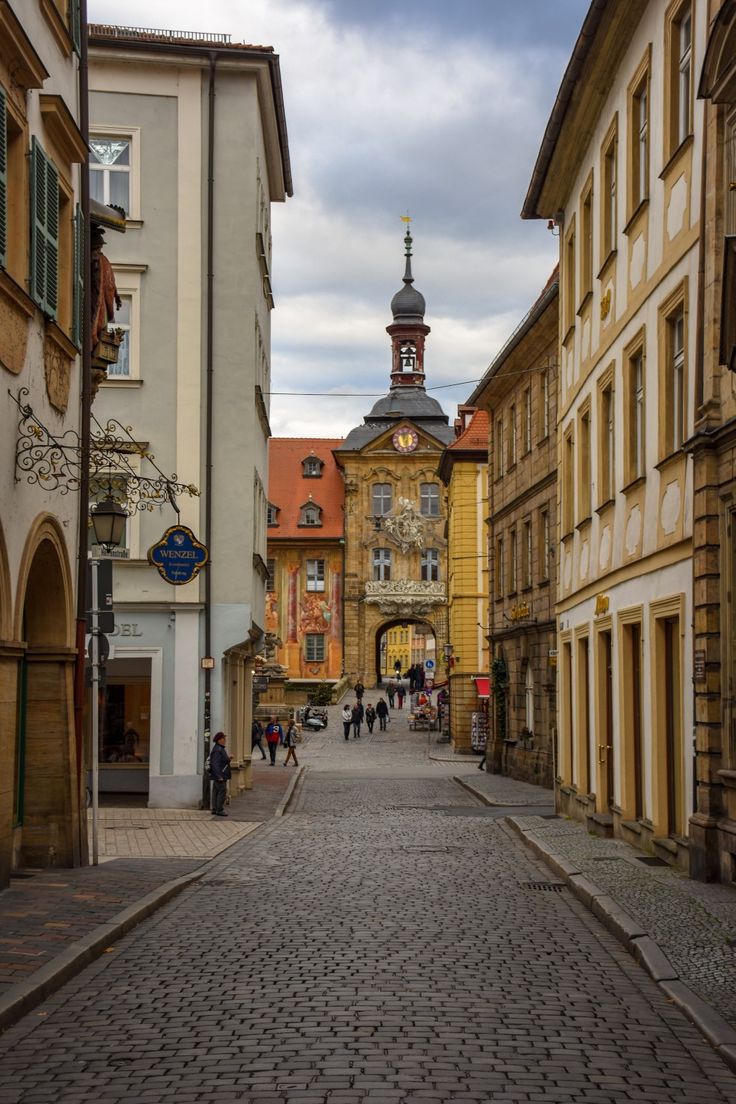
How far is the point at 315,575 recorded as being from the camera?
306 ft

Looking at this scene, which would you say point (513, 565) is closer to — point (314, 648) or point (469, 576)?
point (469, 576)

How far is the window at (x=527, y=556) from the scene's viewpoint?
126ft

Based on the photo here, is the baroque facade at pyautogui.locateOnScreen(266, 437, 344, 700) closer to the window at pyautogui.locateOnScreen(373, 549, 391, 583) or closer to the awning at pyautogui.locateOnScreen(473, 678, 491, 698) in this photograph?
the window at pyautogui.locateOnScreen(373, 549, 391, 583)

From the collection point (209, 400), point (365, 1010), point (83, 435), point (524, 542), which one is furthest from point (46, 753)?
point (524, 542)

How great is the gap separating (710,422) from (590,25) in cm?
808

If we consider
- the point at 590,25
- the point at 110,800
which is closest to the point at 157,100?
the point at 590,25

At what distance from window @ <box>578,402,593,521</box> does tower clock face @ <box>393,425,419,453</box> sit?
67.2 metres

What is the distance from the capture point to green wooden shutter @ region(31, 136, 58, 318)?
47.3 ft

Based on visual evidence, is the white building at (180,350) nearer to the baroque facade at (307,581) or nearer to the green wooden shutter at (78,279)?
the green wooden shutter at (78,279)

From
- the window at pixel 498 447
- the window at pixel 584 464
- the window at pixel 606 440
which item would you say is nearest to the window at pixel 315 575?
the window at pixel 498 447

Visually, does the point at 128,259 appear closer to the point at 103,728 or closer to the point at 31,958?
the point at 103,728

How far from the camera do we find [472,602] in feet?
184

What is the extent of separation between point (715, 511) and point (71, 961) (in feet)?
25.8

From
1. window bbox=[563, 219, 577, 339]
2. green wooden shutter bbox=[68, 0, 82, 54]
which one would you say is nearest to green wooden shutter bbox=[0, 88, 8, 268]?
green wooden shutter bbox=[68, 0, 82, 54]
